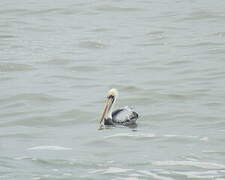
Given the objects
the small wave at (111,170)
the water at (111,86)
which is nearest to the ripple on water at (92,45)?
the water at (111,86)

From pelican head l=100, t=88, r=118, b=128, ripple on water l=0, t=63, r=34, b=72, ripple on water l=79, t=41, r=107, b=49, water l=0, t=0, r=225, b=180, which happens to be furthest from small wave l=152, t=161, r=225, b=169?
ripple on water l=79, t=41, r=107, b=49

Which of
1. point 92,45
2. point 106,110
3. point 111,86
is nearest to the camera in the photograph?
point 106,110

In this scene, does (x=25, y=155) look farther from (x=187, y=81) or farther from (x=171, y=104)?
(x=187, y=81)

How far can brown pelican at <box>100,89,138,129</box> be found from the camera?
15.9 metres

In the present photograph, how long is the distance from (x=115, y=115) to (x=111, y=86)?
2.54 m

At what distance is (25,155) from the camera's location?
13250 millimetres

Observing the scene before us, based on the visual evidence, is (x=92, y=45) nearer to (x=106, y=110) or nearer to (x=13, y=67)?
(x=13, y=67)

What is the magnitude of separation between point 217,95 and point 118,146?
412 centimetres

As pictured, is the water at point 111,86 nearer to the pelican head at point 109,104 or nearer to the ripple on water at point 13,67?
the ripple on water at point 13,67

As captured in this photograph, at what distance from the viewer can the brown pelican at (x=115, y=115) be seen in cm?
1589

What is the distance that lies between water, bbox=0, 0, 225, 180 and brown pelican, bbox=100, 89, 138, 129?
0.19 m

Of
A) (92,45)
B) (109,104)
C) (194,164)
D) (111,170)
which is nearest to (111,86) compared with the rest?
(109,104)

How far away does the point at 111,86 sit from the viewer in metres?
18.9

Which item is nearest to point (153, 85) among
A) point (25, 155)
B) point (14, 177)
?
point (25, 155)
